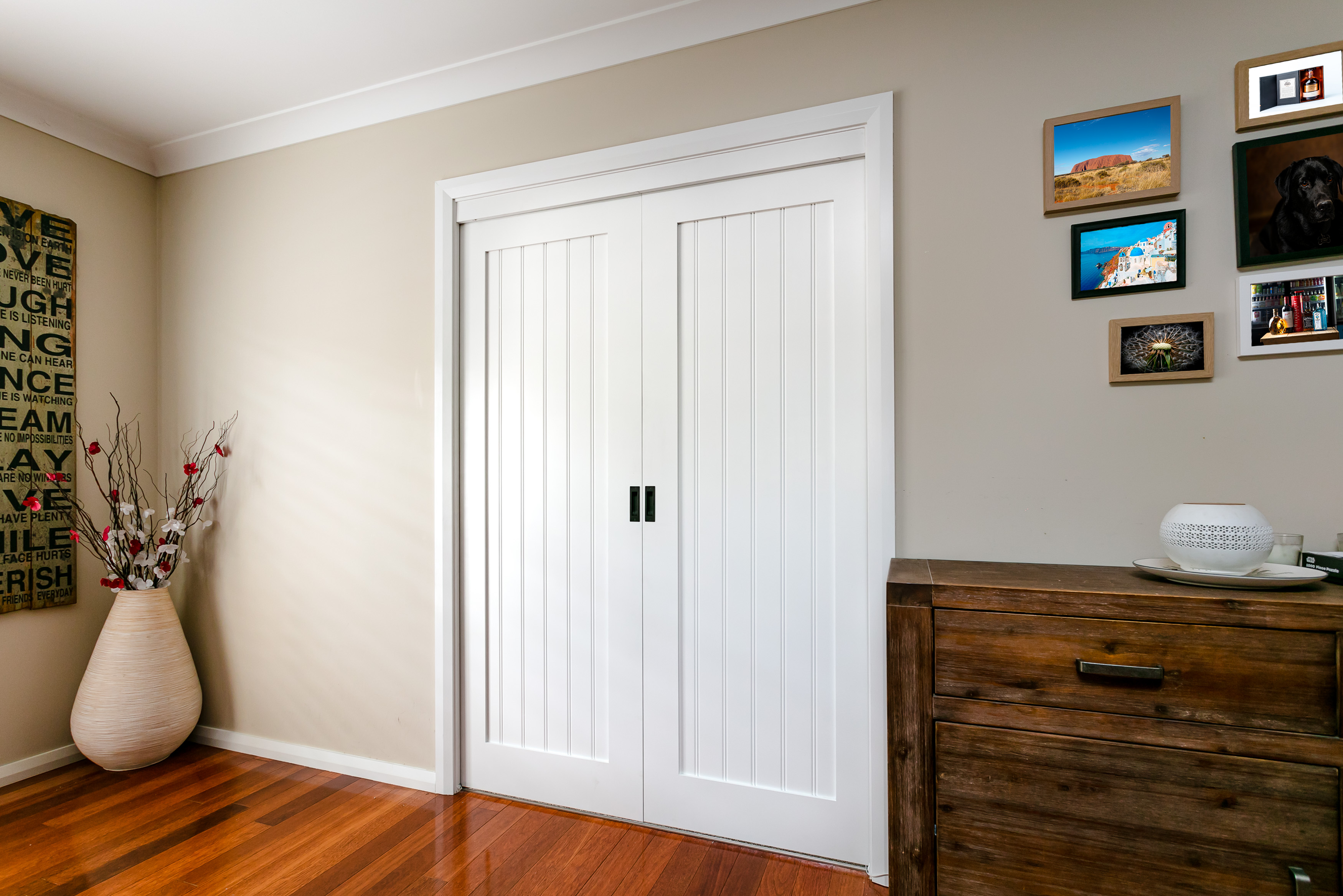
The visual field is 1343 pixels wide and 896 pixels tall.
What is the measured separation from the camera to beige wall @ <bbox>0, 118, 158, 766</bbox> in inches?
99.9

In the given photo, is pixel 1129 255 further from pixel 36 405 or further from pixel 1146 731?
pixel 36 405

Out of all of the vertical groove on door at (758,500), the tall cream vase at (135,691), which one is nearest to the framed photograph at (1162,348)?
the vertical groove on door at (758,500)

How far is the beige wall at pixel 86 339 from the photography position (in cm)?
254

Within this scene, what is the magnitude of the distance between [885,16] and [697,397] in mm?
1182

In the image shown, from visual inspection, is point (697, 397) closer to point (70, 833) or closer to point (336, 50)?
point (336, 50)

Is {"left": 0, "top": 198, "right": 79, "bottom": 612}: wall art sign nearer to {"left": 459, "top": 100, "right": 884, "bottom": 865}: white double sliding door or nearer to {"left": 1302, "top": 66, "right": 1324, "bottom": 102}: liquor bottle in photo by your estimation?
{"left": 459, "top": 100, "right": 884, "bottom": 865}: white double sliding door

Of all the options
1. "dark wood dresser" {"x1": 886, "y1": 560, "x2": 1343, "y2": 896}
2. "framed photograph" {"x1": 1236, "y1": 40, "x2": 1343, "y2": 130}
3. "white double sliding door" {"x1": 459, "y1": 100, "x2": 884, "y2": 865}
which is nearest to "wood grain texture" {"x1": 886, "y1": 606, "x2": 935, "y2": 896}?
"dark wood dresser" {"x1": 886, "y1": 560, "x2": 1343, "y2": 896}

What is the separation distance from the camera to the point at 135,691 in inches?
98.7

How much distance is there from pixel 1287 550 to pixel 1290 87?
1.05 meters

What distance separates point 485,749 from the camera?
7.76 ft

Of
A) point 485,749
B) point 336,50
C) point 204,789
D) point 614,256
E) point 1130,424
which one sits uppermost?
point 336,50

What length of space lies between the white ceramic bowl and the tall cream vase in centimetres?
328

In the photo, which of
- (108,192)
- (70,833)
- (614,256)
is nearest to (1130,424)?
(614,256)

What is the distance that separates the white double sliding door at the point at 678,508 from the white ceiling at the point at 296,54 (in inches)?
18.7
